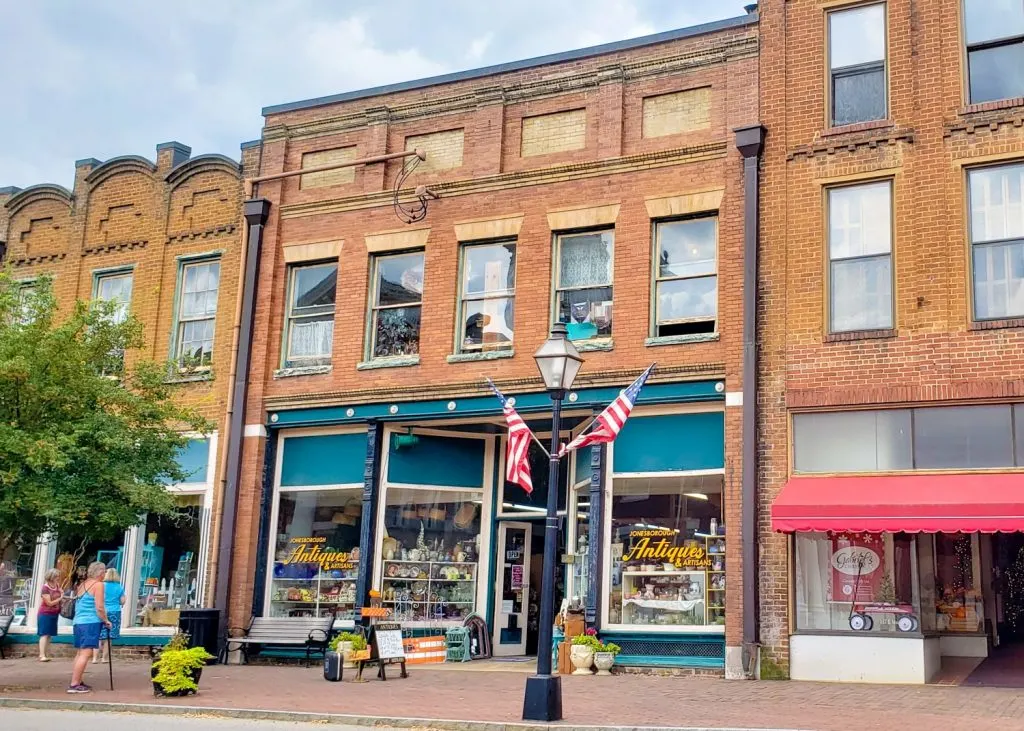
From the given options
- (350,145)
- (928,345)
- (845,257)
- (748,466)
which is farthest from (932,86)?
(350,145)

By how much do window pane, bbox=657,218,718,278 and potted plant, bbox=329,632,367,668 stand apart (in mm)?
6966

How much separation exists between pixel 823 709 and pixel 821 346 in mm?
5603

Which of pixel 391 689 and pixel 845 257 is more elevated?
pixel 845 257

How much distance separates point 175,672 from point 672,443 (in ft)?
24.8

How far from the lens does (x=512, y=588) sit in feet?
65.9

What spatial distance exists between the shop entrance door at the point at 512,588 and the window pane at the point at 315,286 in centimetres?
500

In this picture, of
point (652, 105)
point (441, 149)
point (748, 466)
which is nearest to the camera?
point (748, 466)

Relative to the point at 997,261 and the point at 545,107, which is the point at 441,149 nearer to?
the point at 545,107

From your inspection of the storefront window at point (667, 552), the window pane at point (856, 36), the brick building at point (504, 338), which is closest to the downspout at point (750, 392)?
the brick building at point (504, 338)

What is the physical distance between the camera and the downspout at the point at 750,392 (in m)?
15.9

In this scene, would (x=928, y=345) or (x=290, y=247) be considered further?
(x=290, y=247)

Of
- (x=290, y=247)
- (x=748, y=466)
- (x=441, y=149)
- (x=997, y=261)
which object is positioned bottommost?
(x=748, y=466)

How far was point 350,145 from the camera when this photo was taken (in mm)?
21062

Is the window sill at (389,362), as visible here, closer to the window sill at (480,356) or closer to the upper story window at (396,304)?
the upper story window at (396,304)
